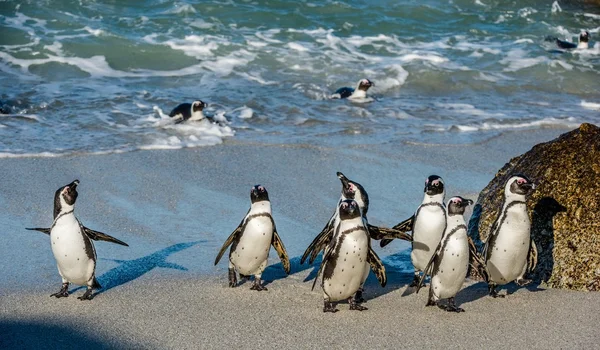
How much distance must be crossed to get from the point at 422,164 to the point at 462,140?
141 centimetres

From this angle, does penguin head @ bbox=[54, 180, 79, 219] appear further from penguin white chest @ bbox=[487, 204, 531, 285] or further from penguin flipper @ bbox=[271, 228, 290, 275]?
penguin white chest @ bbox=[487, 204, 531, 285]

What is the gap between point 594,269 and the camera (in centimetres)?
552

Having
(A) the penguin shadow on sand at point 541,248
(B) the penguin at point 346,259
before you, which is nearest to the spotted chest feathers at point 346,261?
(B) the penguin at point 346,259

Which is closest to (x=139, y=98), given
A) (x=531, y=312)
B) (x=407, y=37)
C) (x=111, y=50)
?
(x=111, y=50)

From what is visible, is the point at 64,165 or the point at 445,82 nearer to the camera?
the point at 64,165

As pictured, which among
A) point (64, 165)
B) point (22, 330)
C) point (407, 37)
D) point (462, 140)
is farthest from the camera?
point (407, 37)

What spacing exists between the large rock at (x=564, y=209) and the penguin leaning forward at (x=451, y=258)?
70 cm

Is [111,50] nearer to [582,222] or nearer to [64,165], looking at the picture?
[64,165]

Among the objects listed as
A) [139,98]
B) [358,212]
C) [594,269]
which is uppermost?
[358,212]

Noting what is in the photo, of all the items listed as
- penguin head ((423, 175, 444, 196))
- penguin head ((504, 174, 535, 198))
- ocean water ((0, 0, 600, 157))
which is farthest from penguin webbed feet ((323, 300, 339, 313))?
ocean water ((0, 0, 600, 157))

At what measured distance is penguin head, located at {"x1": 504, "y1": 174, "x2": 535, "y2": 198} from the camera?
5.36 m

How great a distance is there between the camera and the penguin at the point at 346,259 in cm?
518

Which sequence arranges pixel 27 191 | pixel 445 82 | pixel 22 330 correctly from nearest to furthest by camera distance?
pixel 22 330, pixel 27 191, pixel 445 82

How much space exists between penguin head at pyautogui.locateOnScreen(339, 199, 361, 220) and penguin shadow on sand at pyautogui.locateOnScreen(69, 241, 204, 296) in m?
1.38
